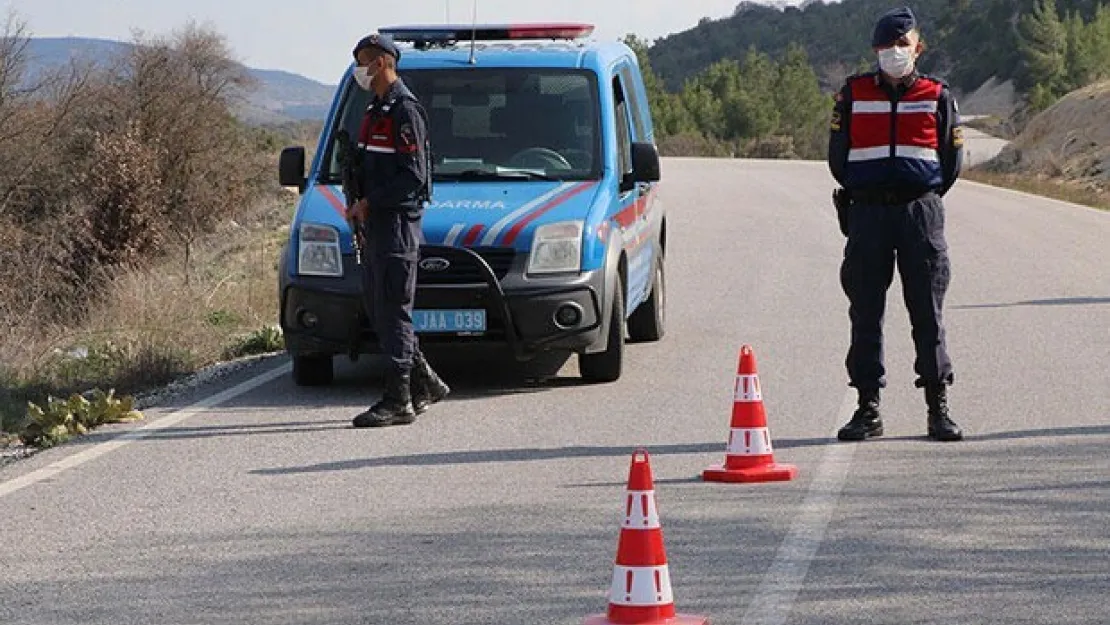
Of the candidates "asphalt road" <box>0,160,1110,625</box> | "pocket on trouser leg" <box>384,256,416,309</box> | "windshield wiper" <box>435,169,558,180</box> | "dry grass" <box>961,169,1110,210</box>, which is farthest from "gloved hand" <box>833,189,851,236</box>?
"dry grass" <box>961,169,1110,210</box>

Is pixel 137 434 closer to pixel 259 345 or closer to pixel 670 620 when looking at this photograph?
pixel 259 345

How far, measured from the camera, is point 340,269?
12.1m

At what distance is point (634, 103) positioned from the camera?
14.9m

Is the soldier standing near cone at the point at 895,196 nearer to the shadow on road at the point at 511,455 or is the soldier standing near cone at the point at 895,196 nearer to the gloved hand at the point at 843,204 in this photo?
the gloved hand at the point at 843,204

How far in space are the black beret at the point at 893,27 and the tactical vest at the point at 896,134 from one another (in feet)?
0.63

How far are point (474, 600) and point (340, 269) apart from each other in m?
5.39

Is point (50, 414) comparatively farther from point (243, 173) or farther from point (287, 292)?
point (243, 173)

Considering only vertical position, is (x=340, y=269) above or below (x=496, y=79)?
below

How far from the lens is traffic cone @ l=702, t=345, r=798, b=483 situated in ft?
30.3

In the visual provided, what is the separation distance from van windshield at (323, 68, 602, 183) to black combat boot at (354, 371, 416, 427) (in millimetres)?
2091

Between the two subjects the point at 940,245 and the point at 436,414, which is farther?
the point at 436,414

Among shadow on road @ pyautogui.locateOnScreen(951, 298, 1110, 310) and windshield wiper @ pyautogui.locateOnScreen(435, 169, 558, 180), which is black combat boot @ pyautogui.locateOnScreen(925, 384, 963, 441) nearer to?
windshield wiper @ pyautogui.locateOnScreen(435, 169, 558, 180)

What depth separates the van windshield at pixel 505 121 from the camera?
42.7 feet

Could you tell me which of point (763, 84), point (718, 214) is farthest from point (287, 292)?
point (763, 84)
